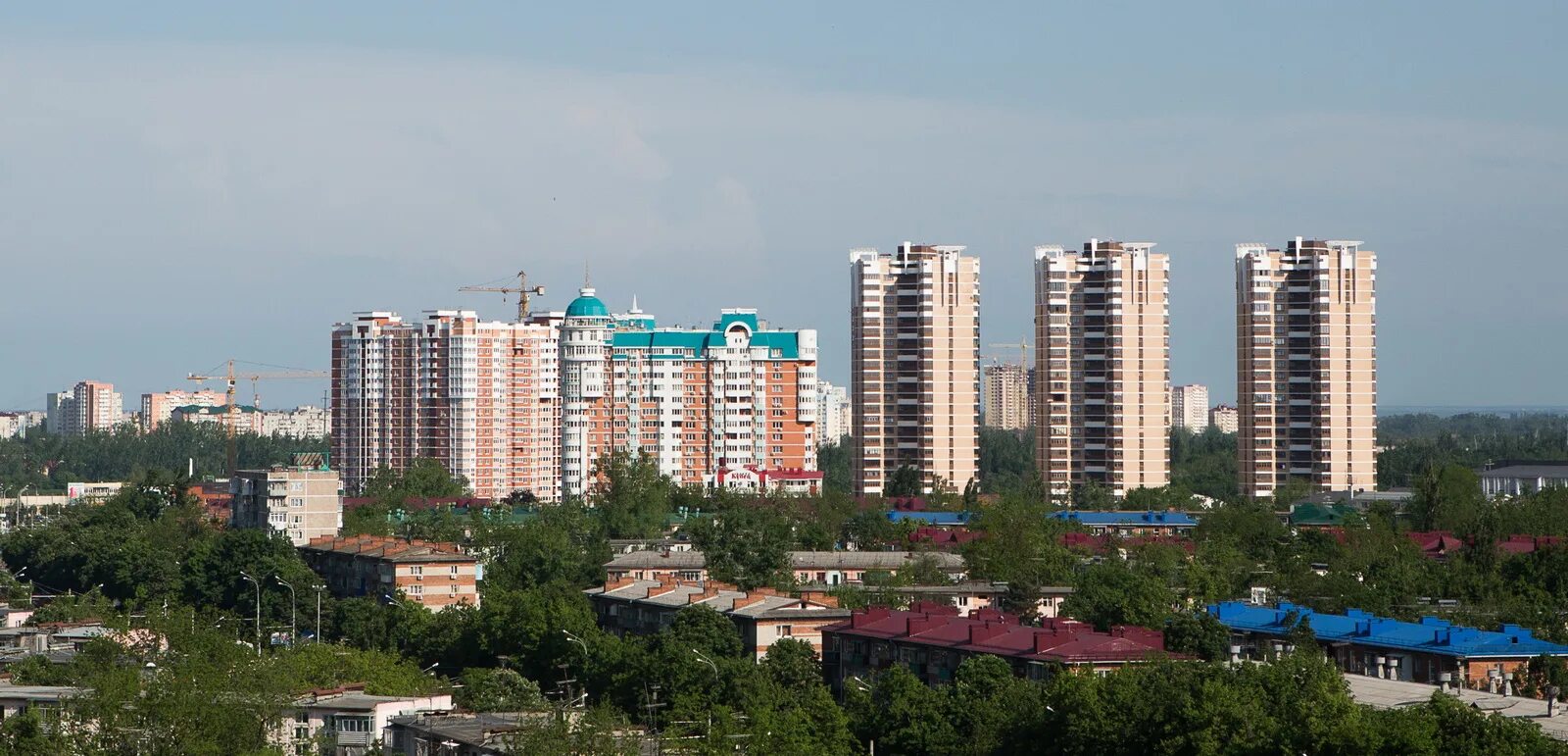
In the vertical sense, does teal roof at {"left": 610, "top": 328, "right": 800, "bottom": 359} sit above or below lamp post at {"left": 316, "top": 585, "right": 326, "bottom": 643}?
above

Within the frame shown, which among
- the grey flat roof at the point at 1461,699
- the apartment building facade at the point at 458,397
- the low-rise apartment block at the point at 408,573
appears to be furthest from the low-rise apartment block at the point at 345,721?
the apartment building facade at the point at 458,397

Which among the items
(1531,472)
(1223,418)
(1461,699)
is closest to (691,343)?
(1531,472)

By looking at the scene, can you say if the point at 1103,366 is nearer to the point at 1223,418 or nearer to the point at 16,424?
the point at 1223,418

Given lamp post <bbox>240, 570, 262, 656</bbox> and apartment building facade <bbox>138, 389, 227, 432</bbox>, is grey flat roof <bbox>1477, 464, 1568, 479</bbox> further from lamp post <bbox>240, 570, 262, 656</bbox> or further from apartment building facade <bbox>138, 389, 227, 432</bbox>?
apartment building facade <bbox>138, 389, 227, 432</bbox>

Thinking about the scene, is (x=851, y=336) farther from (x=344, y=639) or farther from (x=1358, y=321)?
(x=344, y=639)

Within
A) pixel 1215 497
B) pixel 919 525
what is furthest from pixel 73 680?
pixel 1215 497

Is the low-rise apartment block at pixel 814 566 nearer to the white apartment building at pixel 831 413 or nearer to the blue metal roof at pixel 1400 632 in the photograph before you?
the blue metal roof at pixel 1400 632

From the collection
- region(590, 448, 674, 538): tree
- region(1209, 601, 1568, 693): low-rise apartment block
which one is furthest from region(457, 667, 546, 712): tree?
region(590, 448, 674, 538): tree
